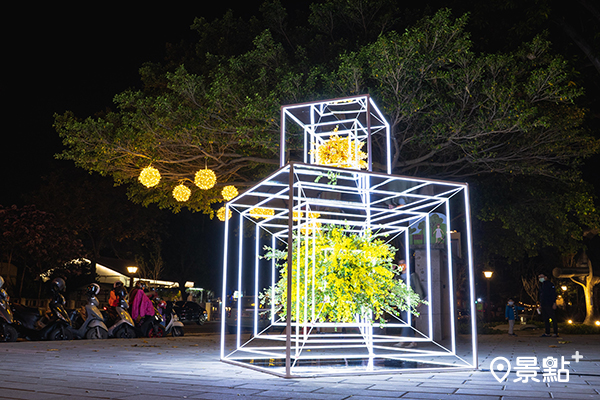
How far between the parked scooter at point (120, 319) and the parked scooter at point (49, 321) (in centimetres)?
117

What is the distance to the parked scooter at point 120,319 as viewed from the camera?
12762 mm

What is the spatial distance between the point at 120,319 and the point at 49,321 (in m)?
1.69

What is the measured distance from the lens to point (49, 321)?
38.5ft

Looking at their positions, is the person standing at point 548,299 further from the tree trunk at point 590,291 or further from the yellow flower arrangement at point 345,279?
the yellow flower arrangement at point 345,279

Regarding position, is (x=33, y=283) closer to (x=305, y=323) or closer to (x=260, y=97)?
(x=260, y=97)

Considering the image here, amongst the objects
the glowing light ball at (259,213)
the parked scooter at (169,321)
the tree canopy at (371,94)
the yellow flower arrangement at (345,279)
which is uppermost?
the tree canopy at (371,94)

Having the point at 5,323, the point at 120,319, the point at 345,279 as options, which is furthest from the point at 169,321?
the point at 345,279

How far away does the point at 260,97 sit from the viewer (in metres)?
11.0

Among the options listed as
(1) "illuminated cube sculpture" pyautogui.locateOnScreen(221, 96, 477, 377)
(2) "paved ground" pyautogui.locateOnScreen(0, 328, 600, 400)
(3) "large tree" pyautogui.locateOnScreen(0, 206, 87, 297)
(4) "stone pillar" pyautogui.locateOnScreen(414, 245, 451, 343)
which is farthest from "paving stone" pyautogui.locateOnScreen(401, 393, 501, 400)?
(3) "large tree" pyautogui.locateOnScreen(0, 206, 87, 297)

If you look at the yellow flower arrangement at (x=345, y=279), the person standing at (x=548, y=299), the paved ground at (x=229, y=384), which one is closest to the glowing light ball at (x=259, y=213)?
the yellow flower arrangement at (x=345, y=279)

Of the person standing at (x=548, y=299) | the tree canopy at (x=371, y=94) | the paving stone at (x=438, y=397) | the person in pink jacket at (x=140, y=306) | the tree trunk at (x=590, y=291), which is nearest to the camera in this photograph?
the paving stone at (x=438, y=397)

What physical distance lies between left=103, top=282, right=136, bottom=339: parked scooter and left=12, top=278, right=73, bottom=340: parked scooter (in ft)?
3.84

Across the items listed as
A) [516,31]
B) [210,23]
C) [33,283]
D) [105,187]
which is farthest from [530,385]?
[33,283]

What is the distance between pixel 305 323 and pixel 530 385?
90.8 inches
